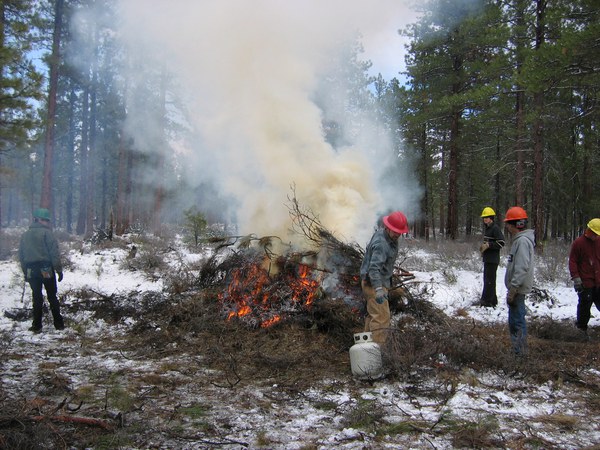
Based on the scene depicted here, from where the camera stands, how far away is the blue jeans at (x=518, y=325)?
16.3ft

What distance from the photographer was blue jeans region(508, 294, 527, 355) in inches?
195

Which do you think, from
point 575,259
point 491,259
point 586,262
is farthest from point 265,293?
point 586,262

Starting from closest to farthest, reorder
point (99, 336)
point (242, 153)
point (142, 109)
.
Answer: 1. point (99, 336)
2. point (242, 153)
3. point (142, 109)

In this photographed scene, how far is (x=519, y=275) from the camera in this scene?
16.0ft

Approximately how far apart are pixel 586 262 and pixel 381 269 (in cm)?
324

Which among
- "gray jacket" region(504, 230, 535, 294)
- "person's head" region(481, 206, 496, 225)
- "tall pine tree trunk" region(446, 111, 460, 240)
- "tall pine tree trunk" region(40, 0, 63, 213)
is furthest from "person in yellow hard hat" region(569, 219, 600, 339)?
"tall pine tree trunk" region(40, 0, 63, 213)

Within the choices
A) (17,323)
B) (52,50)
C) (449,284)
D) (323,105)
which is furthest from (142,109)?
(449,284)

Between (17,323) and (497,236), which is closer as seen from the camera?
(17,323)

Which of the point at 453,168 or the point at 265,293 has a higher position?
the point at 453,168

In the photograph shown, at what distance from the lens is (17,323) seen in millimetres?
6898

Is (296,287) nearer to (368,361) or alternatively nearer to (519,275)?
(368,361)

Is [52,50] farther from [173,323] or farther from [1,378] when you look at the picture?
[1,378]

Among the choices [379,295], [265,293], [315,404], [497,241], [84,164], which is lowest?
[315,404]

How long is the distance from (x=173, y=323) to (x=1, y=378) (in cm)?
255
